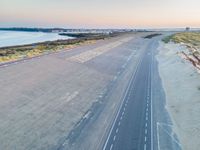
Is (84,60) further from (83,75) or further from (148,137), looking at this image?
(148,137)

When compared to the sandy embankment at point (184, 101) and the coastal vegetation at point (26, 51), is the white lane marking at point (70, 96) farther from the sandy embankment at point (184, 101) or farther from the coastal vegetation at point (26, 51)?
the coastal vegetation at point (26, 51)

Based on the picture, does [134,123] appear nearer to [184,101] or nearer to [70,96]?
[184,101]

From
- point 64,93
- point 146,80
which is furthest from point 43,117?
point 146,80

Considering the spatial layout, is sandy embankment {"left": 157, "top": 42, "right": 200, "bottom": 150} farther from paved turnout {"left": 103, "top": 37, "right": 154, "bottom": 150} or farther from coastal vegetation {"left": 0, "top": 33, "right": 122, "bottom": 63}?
coastal vegetation {"left": 0, "top": 33, "right": 122, "bottom": 63}

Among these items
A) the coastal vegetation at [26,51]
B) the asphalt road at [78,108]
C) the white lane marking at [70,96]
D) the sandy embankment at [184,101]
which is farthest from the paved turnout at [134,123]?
the coastal vegetation at [26,51]

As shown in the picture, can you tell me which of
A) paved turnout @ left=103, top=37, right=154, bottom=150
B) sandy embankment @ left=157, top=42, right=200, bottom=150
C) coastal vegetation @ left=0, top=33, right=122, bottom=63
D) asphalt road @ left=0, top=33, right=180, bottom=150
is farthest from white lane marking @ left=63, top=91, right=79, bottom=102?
coastal vegetation @ left=0, top=33, right=122, bottom=63

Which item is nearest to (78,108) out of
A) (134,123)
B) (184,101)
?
(134,123)
